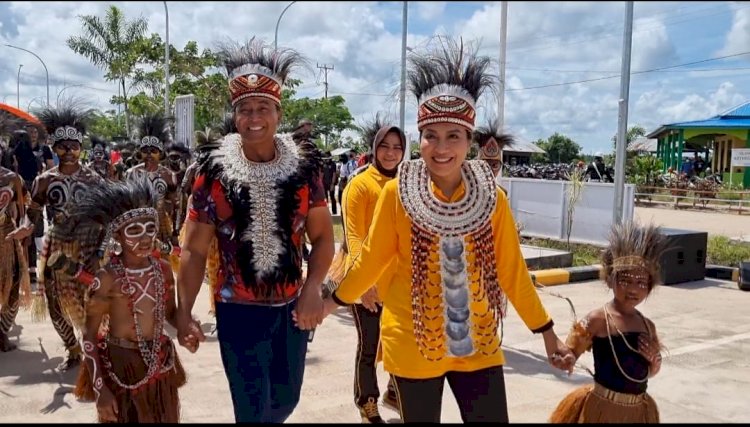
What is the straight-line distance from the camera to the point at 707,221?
18734 mm

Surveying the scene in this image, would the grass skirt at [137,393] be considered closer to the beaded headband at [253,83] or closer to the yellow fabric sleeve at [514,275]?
the beaded headband at [253,83]

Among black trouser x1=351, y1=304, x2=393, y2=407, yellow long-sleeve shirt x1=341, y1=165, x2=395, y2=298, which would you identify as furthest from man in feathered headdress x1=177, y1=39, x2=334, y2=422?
black trouser x1=351, y1=304, x2=393, y2=407

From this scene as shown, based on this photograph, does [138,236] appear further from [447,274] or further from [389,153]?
[389,153]

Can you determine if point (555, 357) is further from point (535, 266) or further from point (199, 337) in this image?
point (535, 266)

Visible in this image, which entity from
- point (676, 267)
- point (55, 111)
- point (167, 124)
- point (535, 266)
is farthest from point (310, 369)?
point (676, 267)

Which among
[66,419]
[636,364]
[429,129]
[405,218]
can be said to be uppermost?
[429,129]

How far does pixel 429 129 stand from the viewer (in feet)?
9.96

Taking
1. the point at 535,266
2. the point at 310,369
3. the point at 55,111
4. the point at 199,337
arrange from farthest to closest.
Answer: the point at 535,266 < the point at 55,111 < the point at 310,369 < the point at 199,337

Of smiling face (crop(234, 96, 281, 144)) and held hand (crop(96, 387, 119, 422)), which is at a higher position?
smiling face (crop(234, 96, 281, 144))

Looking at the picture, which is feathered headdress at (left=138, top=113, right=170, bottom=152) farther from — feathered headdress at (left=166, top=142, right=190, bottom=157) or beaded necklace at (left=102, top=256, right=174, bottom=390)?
beaded necklace at (left=102, top=256, right=174, bottom=390)

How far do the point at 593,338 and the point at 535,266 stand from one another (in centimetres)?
708

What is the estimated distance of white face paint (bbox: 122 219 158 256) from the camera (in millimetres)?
3473

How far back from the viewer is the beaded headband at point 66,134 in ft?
19.4

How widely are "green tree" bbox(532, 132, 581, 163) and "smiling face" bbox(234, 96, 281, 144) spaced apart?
71007 mm
